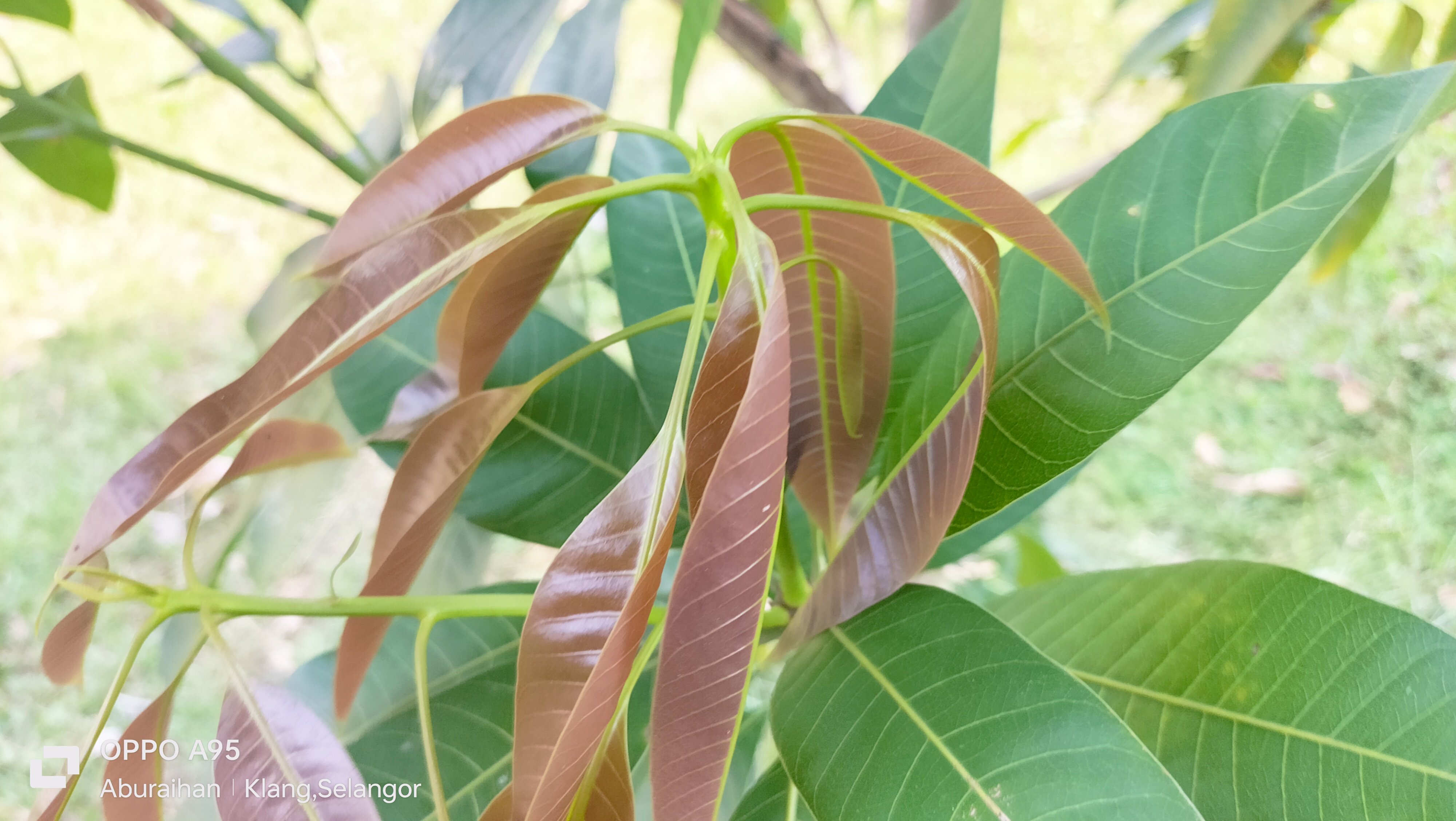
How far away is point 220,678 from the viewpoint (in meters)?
1.36

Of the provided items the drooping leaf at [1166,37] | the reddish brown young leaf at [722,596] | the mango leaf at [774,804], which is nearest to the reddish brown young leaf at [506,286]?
the reddish brown young leaf at [722,596]

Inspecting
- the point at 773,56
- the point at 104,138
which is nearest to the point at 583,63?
the point at 773,56

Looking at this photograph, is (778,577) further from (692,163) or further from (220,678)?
(220,678)

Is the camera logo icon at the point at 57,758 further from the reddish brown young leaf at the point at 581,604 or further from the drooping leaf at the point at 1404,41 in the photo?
the drooping leaf at the point at 1404,41

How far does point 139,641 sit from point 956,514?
300mm

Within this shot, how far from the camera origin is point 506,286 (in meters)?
0.33

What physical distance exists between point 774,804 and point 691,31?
37 cm

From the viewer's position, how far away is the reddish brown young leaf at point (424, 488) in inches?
13.1

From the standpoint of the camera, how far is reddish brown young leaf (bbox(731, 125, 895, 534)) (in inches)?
→ 12.8

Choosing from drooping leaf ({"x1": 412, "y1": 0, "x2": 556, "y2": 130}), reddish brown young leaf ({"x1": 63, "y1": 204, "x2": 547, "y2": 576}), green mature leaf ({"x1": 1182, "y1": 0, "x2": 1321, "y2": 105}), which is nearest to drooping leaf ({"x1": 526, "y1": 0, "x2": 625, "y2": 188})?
drooping leaf ({"x1": 412, "y1": 0, "x2": 556, "y2": 130})

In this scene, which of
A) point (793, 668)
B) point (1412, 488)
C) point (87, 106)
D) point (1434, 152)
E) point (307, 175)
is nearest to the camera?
point (793, 668)

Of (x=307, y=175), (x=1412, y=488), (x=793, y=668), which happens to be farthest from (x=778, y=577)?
(x=307, y=175)

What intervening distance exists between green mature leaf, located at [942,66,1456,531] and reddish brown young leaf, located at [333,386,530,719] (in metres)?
0.20

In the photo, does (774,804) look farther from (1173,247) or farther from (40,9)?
(40,9)
